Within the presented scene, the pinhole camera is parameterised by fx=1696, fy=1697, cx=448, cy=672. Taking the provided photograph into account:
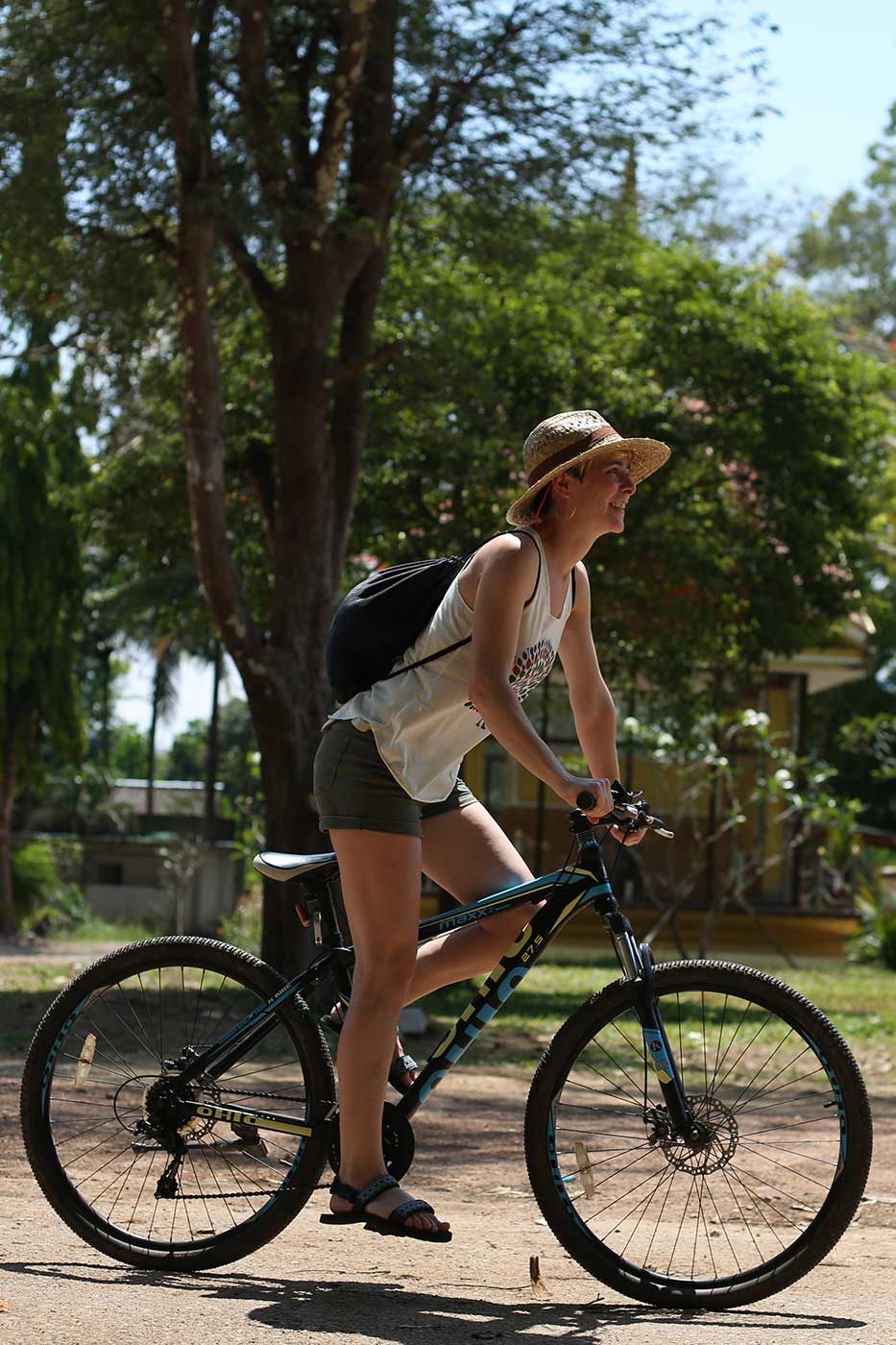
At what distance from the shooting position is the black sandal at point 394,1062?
3898 millimetres

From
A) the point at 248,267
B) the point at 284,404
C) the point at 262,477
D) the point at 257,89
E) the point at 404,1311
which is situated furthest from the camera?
the point at 262,477

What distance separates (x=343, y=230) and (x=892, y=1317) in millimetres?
8090

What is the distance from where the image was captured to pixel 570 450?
153 inches

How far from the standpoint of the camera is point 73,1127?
4285 mm

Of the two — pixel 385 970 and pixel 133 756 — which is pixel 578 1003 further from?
pixel 133 756

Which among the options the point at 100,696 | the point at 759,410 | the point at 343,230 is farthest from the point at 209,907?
the point at 100,696

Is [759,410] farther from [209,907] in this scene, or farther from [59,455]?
[209,907]

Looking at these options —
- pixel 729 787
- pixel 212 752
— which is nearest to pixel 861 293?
pixel 212 752

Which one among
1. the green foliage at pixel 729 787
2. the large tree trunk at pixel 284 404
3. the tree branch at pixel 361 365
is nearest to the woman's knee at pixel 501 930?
the large tree trunk at pixel 284 404

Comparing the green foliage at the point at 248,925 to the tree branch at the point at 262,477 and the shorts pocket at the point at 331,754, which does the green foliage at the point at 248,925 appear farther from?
the shorts pocket at the point at 331,754

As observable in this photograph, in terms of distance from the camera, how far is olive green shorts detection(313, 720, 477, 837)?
3.77m

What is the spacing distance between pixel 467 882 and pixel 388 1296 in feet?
3.02

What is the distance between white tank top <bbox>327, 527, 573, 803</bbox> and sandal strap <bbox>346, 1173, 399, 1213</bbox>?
32.8 inches

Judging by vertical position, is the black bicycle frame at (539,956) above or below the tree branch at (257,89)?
below
